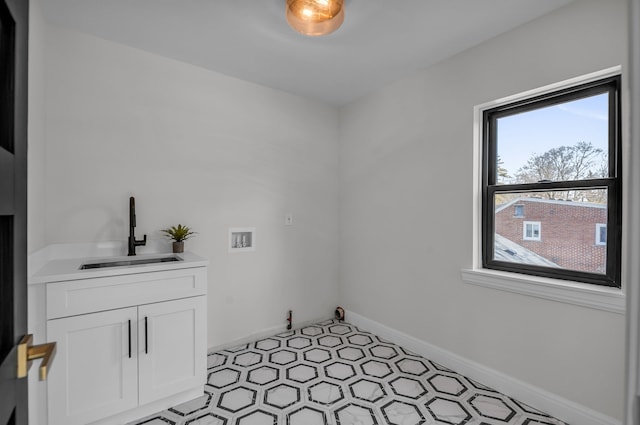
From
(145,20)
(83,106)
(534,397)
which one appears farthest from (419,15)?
(534,397)

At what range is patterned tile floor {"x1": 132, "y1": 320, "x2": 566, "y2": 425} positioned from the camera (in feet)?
5.87

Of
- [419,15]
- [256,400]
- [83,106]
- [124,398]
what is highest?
[419,15]

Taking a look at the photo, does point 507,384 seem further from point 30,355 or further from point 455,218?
point 30,355

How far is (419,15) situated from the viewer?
190 cm

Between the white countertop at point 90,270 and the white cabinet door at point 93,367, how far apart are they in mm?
213

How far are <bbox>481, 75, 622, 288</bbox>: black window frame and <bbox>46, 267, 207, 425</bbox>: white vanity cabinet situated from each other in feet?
6.65

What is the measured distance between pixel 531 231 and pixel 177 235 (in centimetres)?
248

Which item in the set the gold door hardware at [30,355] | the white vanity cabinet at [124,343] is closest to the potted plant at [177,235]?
the white vanity cabinet at [124,343]

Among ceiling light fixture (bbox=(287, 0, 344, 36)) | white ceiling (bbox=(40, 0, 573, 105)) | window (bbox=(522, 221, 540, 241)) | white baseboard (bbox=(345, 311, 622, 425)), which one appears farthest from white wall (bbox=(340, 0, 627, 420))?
ceiling light fixture (bbox=(287, 0, 344, 36))

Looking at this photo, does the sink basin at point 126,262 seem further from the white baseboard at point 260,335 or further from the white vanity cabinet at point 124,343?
the white baseboard at point 260,335

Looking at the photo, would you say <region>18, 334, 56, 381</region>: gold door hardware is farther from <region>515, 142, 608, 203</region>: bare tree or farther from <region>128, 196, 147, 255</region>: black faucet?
<region>515, 142, 608, 203</region>: bare tree

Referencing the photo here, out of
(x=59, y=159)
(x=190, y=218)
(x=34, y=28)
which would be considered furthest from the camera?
(x=190, y=218)

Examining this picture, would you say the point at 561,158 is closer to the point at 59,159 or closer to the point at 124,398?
the point at 124,398

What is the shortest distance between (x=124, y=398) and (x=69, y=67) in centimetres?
210
